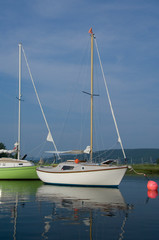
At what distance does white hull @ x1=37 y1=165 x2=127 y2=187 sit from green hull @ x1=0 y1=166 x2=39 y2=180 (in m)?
6.82

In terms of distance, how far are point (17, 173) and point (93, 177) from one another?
483 inches

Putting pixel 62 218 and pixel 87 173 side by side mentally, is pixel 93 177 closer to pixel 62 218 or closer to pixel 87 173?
pixel 87 173

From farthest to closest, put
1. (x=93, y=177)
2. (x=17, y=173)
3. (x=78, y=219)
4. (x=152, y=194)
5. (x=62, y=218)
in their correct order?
1. (x=17, y=173)
2. (x=93, y=177)
3. (x=152, y=194)
4. (x=62, y=218)
5. (x=78, y=219)

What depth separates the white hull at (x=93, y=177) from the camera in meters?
28.8

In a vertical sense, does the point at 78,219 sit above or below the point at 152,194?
above

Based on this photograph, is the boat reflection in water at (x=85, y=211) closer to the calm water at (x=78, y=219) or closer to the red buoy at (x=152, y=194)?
the calm water at (x=78, y=219)

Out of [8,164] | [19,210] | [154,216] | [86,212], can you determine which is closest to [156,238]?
[154,216]

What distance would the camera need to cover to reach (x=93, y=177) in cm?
2941

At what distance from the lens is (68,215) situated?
606 inches

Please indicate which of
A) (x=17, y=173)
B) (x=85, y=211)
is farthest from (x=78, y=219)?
(x=17, y=173)

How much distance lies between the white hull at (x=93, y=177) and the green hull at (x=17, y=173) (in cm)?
682

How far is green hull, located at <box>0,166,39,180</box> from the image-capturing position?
37.5m

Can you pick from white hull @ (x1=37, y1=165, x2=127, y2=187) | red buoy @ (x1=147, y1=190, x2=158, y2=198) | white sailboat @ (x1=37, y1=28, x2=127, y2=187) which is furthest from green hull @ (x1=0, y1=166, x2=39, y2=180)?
red buoy @ (x1=147, y1=190, x2=158, y2=198)

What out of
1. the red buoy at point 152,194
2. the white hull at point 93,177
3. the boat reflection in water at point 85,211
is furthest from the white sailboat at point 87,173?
the boat reflection in water at point 85,211
